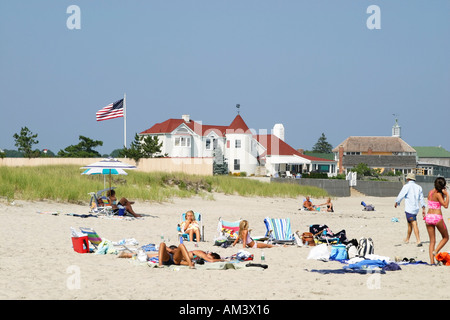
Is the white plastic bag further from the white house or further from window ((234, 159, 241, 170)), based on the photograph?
window ((234, 159, 241, 170))

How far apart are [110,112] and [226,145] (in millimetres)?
23736

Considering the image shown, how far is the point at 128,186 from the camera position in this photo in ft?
95.1

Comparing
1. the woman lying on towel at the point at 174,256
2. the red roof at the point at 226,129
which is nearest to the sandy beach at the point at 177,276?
the woman lying on towel at the point at 174,256

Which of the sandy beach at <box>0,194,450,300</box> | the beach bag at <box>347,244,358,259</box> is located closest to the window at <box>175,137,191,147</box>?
the sandy beach at <box>0,194,450,300</box>

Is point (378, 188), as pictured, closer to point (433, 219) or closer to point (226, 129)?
point (226, 129)

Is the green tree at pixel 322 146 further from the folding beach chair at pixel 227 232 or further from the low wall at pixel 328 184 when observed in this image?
the folding beach chair at pixel 227 232

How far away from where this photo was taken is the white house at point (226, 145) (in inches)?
2416

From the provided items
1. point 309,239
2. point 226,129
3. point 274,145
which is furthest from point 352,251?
point 274,145

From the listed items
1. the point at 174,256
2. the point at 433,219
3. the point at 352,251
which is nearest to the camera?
the point at 174,256

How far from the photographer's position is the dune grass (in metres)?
22.0

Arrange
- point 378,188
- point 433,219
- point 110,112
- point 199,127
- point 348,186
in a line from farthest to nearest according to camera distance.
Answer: point 199,127
point 378,188
point 348,186
point 110,112
point 433,219

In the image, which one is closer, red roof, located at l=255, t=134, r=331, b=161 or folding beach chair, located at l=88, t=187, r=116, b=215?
folding beach chair, located at l=88, t=187, r=116, b=215

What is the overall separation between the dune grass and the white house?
58.6 feet

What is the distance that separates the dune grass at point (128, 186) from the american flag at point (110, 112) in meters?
6.17
